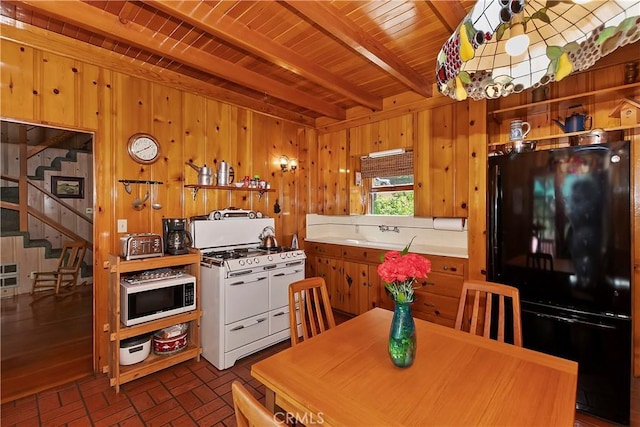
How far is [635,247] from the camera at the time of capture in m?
2.32

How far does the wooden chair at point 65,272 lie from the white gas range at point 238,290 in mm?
2327

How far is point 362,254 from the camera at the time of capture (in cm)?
342

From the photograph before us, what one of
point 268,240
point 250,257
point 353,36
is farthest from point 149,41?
point 268,240

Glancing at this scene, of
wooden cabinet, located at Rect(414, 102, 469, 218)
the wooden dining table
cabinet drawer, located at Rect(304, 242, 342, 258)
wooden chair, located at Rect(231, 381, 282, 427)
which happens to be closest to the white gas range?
cabinet drawer, located at Rect(304, 242, 342, 258)

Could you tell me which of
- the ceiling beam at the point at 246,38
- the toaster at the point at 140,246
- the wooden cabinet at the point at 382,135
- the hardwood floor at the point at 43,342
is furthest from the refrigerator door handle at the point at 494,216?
the hardwood floor at the point at 43,342

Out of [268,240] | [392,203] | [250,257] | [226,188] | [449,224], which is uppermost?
[226,188]

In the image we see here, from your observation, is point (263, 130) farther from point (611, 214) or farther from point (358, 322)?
point (611, 214)

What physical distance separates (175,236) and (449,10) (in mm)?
2675

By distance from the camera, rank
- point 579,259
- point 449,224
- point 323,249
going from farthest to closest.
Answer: point 323,249 < point 449,224 < point 579,259

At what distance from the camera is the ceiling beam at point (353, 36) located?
5.78 feet

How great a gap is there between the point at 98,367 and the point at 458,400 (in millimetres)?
2783

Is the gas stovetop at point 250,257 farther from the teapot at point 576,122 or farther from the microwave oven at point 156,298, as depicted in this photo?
the teapot at point 576,122

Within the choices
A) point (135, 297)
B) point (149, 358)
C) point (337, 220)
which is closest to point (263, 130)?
point (337, 220)

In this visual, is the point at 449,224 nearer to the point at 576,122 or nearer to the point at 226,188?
the point at 576,122
